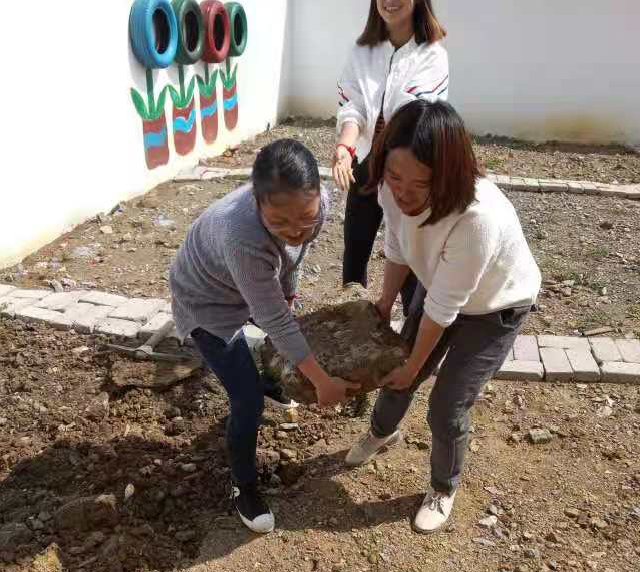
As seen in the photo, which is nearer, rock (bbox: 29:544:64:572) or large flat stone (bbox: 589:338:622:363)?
rock (bbox: 29:544:64:572)

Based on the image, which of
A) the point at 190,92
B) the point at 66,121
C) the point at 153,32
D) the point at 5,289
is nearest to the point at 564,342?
the point at 5,289

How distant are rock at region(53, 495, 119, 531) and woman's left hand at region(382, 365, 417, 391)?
117cm

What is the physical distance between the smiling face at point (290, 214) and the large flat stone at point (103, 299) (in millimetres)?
2228

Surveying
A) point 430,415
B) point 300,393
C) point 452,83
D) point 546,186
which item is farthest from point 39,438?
point 452,83

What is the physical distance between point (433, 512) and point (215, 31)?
5.71 metres

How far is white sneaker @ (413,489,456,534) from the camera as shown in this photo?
235cm

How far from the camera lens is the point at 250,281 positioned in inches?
70.9

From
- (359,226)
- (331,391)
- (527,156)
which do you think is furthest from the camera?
(527,156)

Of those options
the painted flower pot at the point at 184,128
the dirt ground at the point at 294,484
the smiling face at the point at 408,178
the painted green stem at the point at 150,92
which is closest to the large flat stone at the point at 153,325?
the dirt ground at the point at 294,484

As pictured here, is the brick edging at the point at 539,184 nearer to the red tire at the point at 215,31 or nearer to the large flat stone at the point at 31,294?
the red tire at the point at 215,31

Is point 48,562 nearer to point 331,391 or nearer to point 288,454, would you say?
point 288,454

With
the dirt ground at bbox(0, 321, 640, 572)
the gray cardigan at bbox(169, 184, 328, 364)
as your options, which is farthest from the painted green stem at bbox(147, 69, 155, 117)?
the gray cardigan at bbox(169, 184, 328, 364)

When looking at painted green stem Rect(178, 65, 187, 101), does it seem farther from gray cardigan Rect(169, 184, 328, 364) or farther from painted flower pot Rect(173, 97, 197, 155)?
gray cardigan Rect(169, 184, 328, 364)

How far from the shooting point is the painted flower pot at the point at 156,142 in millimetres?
5576
